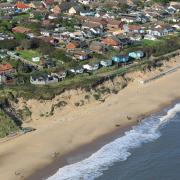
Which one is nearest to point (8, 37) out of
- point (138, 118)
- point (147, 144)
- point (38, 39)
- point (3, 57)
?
point (38, 39)

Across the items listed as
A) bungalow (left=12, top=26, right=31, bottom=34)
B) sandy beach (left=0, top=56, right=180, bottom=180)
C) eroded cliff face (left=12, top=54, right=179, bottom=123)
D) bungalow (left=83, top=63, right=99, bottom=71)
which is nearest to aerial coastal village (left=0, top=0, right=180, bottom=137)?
bungalow (left=83, top=63, right=99, bottom=71)

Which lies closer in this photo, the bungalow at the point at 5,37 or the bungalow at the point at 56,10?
the bungalow at the point at 5,37

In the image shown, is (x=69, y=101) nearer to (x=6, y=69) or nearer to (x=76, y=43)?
(x=6, y=69)

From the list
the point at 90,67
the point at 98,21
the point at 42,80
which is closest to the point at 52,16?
the point at 98,21

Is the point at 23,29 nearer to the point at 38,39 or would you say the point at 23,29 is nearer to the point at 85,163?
the point at 38,39

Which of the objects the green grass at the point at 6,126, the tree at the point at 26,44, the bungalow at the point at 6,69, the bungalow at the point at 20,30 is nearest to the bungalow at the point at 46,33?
the bungalow at the point at 20,30

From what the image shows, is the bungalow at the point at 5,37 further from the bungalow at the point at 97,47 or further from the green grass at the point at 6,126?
the green grass at the point at 6,126

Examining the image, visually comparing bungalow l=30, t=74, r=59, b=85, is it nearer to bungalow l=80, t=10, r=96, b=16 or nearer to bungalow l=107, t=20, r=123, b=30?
bungalow l=107, t=20, r=123, b=30
